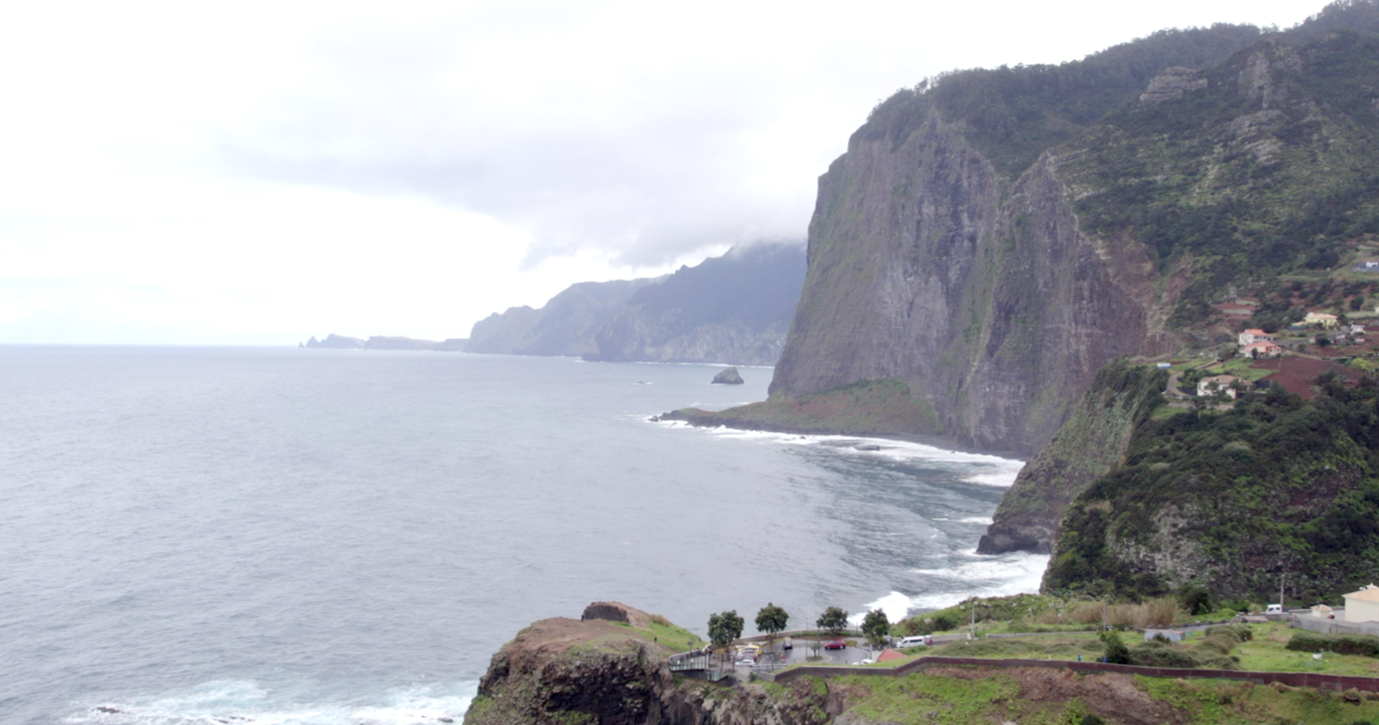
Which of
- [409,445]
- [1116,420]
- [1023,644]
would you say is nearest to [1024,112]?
[1116,420]

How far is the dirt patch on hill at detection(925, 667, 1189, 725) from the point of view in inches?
1212

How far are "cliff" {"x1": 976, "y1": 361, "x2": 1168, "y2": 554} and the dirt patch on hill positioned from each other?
42.1 metres

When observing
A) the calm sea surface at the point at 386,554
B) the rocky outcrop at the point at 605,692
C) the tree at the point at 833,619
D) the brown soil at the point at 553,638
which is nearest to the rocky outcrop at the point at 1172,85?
the calm sea surface at the point at 386,554

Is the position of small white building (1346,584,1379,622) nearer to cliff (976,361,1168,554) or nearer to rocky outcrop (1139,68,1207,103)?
cliff (976,361,1168,554)

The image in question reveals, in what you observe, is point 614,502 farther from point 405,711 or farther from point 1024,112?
point 1024,112

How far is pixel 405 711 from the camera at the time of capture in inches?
1801

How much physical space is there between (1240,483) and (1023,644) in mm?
24755

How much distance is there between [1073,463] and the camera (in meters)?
80.8

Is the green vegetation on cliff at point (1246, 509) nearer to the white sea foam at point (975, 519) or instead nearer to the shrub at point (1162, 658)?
the shrub at point (1162, 658)

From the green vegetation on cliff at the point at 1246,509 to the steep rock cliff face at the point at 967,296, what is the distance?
29.8 meters

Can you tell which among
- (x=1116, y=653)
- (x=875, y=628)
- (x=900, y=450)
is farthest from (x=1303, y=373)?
(x=900, y=450)

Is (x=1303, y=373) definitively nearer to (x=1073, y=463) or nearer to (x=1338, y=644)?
(x=1073, y=463)

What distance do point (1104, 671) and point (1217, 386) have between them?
137 feet

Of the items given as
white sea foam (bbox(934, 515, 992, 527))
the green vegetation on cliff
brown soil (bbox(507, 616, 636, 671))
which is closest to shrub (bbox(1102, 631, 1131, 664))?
brown soil (bbox(507, 616, 636, 671))
